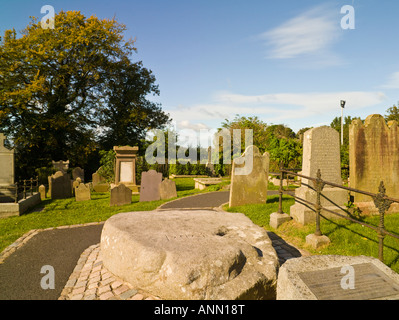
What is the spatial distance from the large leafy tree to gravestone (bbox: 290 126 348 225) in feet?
61.0

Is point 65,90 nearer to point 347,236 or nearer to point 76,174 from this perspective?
point 76,174

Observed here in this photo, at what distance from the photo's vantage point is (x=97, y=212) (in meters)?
9.59

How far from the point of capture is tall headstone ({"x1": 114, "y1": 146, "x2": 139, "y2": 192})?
15.1m

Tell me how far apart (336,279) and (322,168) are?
4.27m

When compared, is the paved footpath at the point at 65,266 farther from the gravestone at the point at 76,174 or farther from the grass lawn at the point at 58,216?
the gravestone at the point at 76,174

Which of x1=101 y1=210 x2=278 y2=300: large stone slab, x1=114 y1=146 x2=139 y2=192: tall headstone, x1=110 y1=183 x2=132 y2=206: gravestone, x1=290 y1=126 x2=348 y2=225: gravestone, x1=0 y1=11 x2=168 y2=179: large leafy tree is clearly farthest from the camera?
x1=0 y1=11 x2=168 y2=179: large leafy tree

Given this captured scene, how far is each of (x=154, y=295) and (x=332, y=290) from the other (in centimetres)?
214

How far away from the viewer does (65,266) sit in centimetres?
478

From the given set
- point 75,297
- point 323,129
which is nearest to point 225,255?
point 75,297

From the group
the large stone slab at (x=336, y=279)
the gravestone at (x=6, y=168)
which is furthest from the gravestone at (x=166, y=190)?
the large stone slab at (x=336, y=279)

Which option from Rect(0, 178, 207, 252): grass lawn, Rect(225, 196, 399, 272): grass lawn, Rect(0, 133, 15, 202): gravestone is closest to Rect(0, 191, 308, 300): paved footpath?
Rect(225, 196, 399, 272): grass lawn

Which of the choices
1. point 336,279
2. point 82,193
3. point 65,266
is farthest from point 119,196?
point 336,279

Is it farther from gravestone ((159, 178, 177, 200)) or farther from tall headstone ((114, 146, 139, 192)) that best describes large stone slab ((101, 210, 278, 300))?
tall headstone ((114, 146, 139, 192))

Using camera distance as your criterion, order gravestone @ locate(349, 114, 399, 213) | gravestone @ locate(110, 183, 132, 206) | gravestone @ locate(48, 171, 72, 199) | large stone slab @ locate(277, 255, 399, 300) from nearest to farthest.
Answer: large stone slab @ locate(277, 255, 399, 300) → gravestone @ locate(349, 114, 399, 213) → gravestone @ locate(110, 183, 132, 206) → gravestone @ locate(48, 171, 72, 199)
